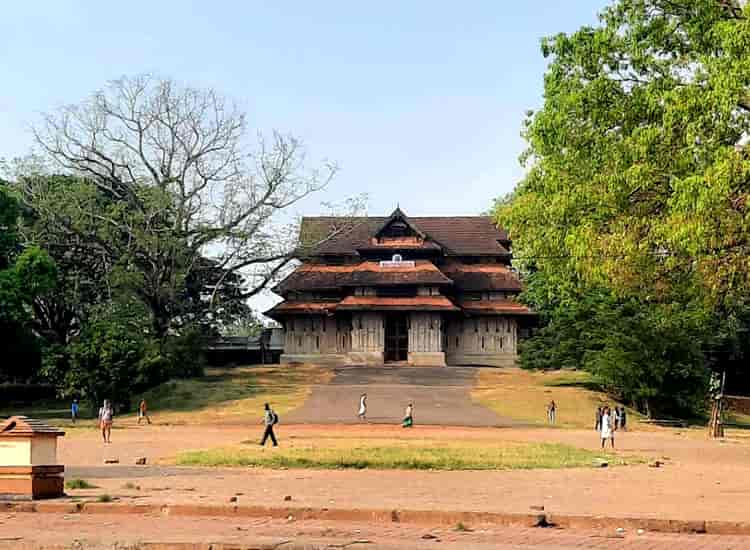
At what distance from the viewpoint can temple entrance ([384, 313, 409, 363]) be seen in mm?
64812

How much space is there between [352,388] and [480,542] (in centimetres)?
4250

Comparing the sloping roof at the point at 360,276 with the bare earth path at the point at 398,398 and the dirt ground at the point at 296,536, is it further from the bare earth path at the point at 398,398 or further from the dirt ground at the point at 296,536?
the dirt ground at the point at 296,536

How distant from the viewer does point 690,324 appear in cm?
4797

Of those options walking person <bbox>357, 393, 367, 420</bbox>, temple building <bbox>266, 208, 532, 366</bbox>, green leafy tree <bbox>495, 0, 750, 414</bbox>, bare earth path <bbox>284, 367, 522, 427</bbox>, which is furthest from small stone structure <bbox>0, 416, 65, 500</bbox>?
temple building <bbox>266, 208, 532, 366</bbox>

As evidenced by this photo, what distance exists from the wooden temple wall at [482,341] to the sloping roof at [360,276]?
177 inches

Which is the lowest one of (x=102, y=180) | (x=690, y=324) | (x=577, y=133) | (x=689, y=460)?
(x=689, y=460)

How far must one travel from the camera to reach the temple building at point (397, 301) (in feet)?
208

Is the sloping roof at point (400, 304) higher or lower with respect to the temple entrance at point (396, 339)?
higher

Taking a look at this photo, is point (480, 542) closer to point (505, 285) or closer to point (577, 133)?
point (577, 133)

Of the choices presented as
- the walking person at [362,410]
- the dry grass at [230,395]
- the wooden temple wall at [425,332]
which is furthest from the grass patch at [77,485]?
the wooden temple wall at [425,332]

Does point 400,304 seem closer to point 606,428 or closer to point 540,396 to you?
point 540,396

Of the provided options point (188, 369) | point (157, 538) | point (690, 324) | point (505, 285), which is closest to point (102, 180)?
point (188, 369)

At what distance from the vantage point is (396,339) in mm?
65188

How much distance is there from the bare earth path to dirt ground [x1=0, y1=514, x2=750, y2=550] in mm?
29927
